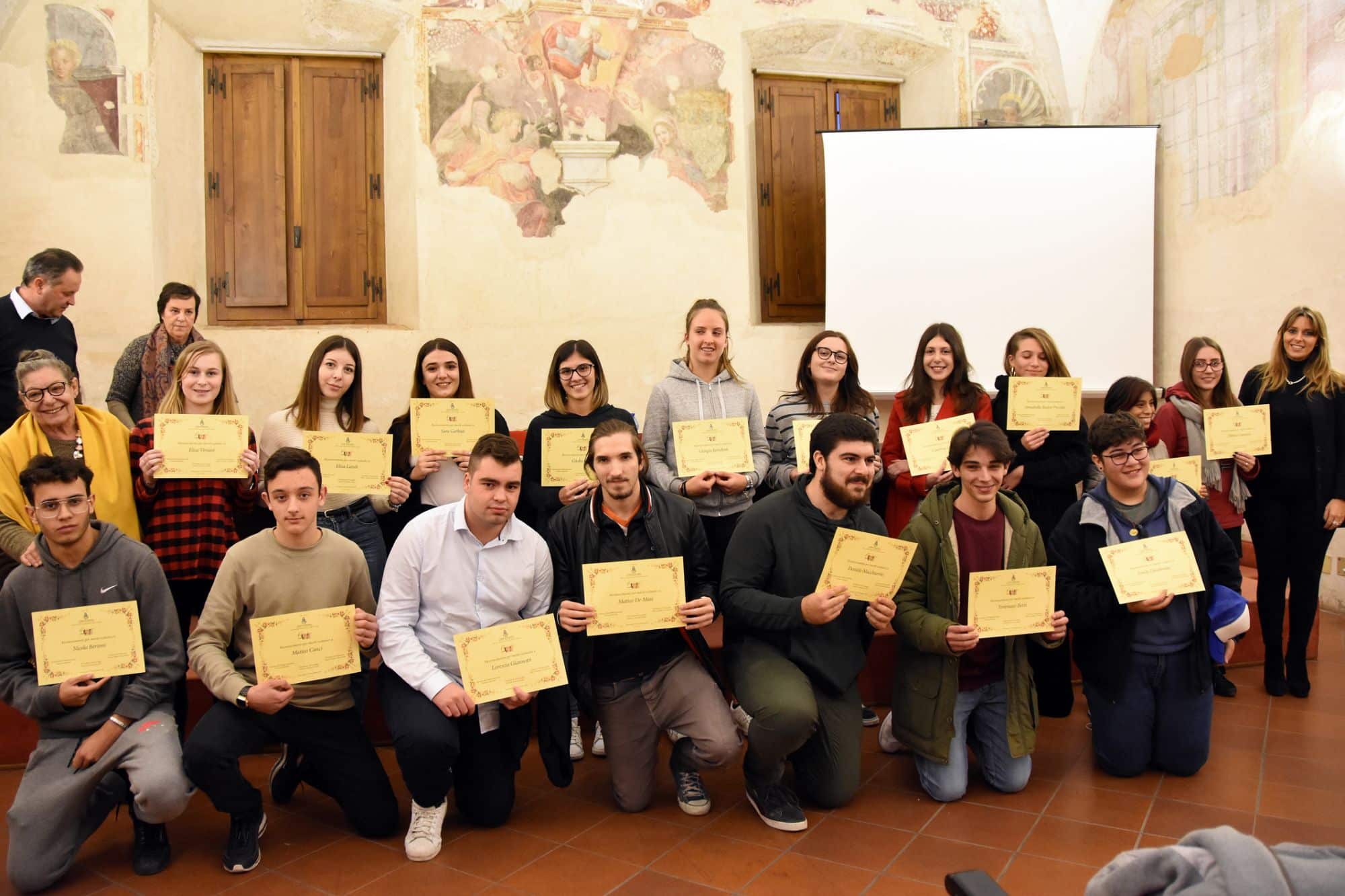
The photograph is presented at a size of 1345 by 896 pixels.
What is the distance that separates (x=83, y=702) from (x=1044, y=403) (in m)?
4.21

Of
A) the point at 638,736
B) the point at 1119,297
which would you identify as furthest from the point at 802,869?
the point at 1119,297

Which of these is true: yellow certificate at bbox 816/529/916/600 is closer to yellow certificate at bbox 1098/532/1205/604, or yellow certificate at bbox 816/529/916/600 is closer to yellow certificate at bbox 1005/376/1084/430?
yellow certificate at bbox 1098/532/1205/604

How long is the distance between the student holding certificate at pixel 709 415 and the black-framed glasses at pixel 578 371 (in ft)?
1.19

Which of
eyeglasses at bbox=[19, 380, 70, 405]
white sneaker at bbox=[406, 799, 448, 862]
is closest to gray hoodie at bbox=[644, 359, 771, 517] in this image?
white sneaker at bbox=[406, 799, 448, 862]

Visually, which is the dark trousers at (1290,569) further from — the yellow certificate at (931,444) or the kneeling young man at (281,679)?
the kneeling young man at (281,679)

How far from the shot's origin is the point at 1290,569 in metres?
4.91

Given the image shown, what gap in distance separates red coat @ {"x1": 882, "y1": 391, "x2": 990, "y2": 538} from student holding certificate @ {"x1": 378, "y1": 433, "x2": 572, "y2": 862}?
6.63ft

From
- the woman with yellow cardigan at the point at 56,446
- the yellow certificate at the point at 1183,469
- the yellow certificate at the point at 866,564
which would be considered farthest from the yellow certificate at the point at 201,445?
the yellow certificate at the point at 1183,469

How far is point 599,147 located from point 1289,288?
5220mm

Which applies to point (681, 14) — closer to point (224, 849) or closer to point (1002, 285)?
point (1002, 285)

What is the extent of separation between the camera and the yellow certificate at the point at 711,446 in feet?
14.3

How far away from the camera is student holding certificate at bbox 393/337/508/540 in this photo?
4.44 m

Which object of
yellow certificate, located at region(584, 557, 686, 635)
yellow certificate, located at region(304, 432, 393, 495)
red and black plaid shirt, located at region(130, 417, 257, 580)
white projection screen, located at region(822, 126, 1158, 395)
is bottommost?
yellow certificate, located at region(584, 557, 686, 635)

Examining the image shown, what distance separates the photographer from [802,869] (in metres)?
3.13
